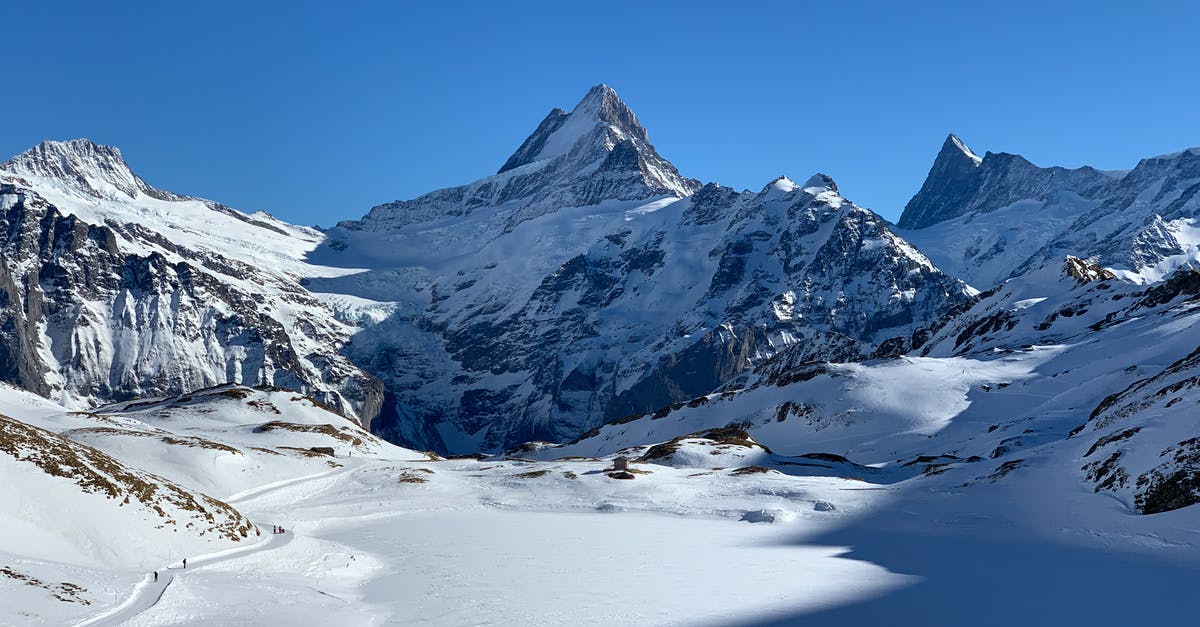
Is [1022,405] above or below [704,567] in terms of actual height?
above

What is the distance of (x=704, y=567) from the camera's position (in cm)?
3697

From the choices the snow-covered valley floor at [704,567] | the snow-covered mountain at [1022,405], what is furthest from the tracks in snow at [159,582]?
the snow-covered mountain at [1022,405]

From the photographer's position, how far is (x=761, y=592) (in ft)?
102

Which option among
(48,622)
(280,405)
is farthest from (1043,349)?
(48,622)

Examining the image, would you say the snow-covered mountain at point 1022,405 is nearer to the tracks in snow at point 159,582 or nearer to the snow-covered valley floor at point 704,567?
Result: the snow-covered valley floor at point 704,567

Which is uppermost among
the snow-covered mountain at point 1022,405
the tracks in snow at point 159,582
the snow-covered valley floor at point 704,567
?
the snow-covered mountain at point 1022,405

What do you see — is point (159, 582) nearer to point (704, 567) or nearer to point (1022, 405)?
point (704, 567)

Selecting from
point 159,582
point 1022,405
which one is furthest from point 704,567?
point 1022,405

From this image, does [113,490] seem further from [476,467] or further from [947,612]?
[476,467]

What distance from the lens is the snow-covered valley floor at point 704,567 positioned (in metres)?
28.3

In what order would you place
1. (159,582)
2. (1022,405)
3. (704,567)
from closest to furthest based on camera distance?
(159,582) < (704,567) < (1022,405)

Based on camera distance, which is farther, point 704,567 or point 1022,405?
point 1022,405

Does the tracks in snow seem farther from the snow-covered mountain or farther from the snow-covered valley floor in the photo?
the snow-covered mountain

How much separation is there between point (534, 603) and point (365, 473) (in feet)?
196
